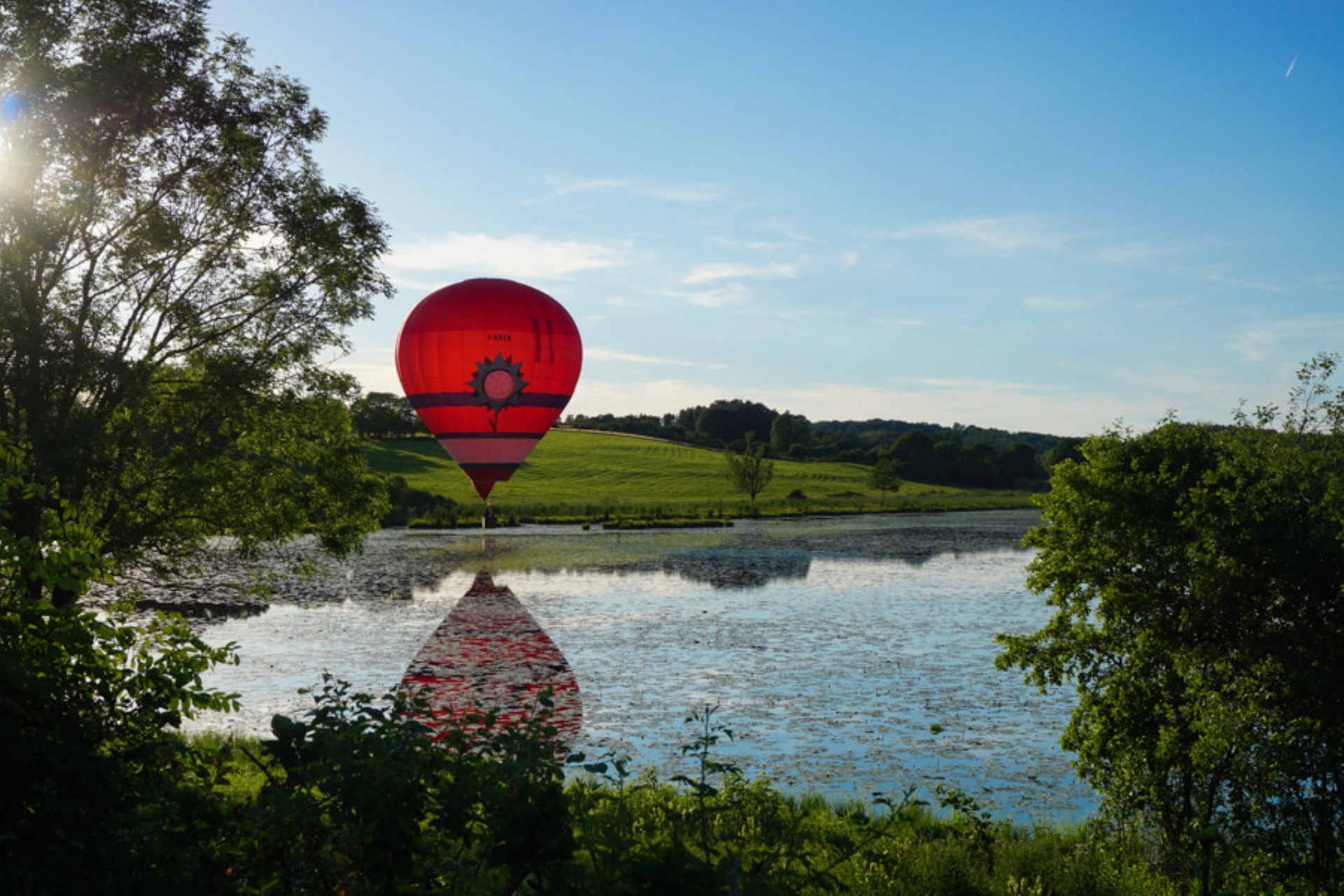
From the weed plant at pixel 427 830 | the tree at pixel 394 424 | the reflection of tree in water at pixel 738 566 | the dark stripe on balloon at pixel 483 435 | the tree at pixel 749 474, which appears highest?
the tree at pixel 394 424

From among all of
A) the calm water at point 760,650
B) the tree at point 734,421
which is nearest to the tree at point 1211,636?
the calm water at point 760,650

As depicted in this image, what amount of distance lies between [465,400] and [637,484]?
49923 mm

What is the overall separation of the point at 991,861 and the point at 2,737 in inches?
302

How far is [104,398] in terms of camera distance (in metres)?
13.0

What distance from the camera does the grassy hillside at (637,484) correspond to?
64000mm

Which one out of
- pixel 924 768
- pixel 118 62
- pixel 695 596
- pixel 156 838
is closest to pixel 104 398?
pixel 118 62

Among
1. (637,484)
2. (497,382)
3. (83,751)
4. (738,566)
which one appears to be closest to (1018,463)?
(637,484)

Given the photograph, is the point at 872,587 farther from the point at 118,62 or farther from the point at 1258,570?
the point at 118,62

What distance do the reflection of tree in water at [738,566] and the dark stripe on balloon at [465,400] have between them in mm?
8169

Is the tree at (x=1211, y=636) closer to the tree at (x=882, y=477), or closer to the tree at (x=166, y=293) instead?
the tree at (x=166, y=293)

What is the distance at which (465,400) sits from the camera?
86.4 ft

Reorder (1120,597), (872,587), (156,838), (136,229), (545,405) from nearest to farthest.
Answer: (156,838)
(1120,597)
(136,229)
(545,405)
(872,587)

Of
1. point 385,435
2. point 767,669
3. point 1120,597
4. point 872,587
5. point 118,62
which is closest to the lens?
point 1120,597

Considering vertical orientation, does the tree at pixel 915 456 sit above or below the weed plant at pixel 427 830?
above
